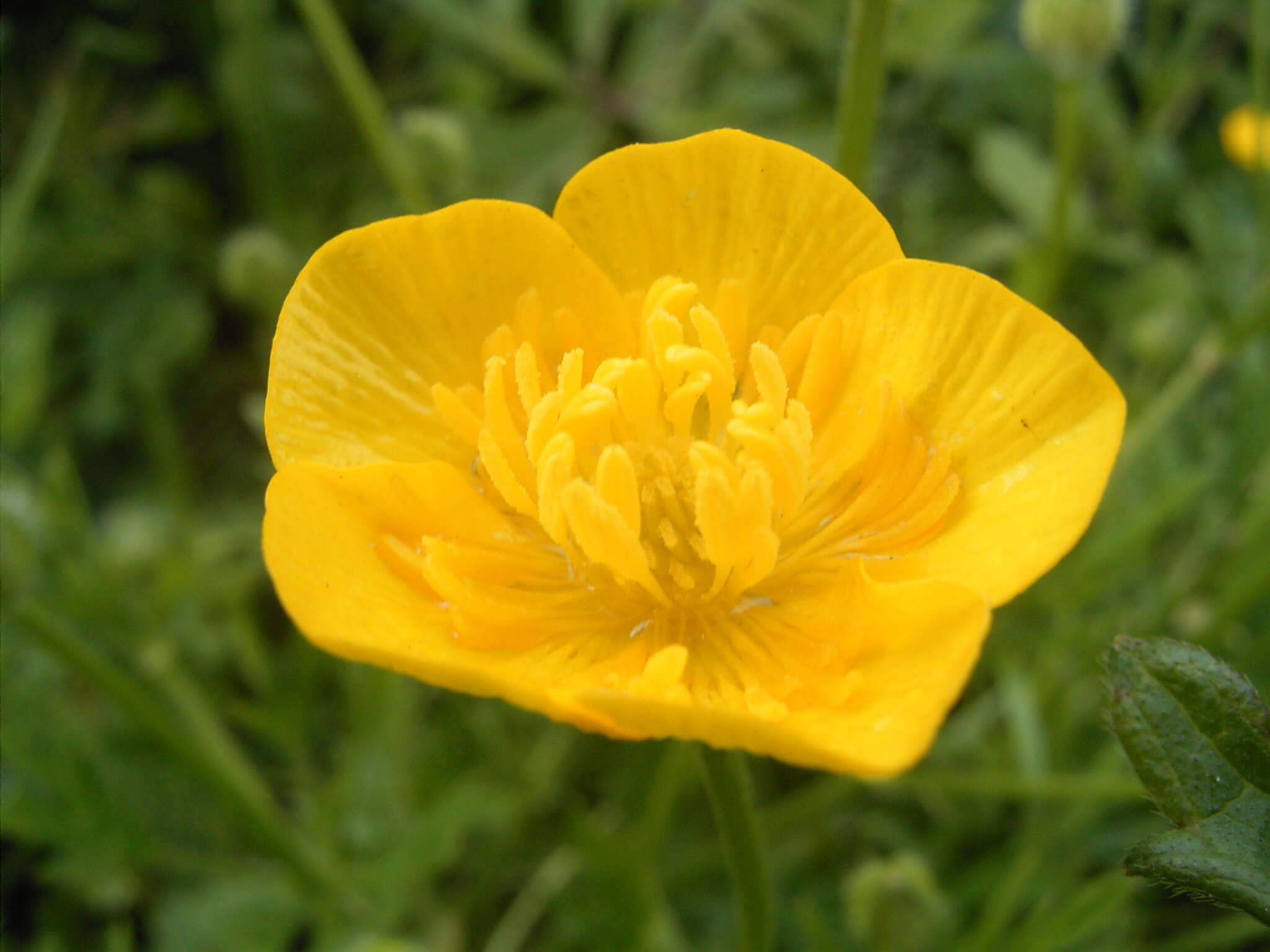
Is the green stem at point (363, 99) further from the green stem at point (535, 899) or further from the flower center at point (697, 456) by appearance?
the green stem at point (535, 899)

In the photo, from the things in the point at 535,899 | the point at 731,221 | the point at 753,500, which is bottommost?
the point at 535,899

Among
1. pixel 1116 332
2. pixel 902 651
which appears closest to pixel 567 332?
pixel 902 651

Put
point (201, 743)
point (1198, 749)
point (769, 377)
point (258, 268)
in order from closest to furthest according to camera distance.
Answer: point (1198, 749)
point (769, 377)
point (201, 743)
point (258, 268)

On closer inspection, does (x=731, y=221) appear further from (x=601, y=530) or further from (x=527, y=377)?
(x=601, y=530)

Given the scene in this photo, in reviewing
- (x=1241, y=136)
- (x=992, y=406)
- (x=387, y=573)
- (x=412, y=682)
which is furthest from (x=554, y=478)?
(x=1241, y=136)

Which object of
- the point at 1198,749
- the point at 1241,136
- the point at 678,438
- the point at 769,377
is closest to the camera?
the point at 1198,749

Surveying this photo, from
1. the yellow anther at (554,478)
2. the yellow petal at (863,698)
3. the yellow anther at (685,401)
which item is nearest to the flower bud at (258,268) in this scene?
the yellow anther at (685,401)

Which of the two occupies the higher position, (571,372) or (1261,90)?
(1261,90)

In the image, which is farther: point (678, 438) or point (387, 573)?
point (678, 438)
